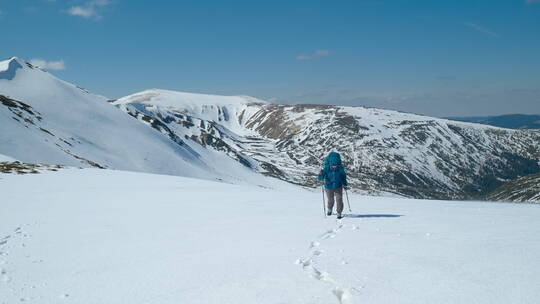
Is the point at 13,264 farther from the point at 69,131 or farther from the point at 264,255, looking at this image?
the point at 69,131

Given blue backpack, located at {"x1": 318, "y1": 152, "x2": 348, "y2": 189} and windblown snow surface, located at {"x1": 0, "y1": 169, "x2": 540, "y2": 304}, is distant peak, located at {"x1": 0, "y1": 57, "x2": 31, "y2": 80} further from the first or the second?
blue backpack, located at {"x1": 318, "y1": 152, "x2": 348, "y2": 189}

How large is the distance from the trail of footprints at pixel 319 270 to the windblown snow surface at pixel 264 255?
0.04m

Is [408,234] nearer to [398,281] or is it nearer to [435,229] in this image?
[435,229]

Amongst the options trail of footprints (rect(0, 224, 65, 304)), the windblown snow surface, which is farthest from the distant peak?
trail of footprints (rect(0, 224, 65, 304))

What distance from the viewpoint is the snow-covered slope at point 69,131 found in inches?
2060

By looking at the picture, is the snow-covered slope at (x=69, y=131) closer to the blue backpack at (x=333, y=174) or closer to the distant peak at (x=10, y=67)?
the distant peak at (x=10, y=67)

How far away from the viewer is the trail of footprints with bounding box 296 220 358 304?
19.8 feet

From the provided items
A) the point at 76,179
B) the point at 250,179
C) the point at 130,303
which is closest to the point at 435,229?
the point at 130,303

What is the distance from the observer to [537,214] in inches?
537

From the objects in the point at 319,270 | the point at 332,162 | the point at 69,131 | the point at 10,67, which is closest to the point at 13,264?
the point at 319,270

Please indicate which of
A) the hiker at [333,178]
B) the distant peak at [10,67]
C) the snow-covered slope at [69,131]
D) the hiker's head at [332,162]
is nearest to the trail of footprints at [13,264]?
the hiker at [333,178]

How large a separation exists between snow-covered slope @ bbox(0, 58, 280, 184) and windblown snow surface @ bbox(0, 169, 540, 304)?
4254 centimetres

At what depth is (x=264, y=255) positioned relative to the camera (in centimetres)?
834

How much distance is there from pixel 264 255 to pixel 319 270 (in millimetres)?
1652
